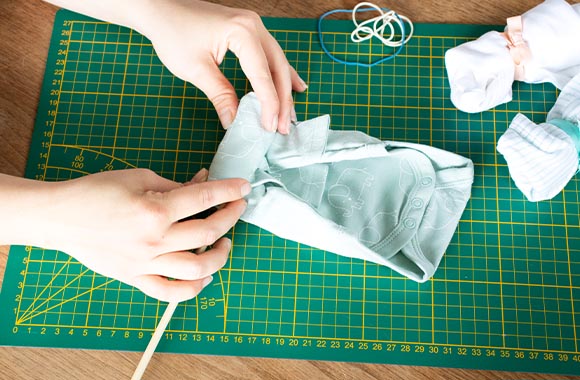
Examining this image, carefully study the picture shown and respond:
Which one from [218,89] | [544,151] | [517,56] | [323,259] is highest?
[218,89]

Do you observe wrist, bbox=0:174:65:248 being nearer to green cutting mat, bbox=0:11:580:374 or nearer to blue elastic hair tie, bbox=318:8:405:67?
green cutting mat, bbox=0:11:580:374

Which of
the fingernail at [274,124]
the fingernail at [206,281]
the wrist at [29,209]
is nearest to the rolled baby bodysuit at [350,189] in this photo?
the fingernail at [274,124]

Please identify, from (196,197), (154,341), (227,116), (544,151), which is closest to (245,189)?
(196,197)

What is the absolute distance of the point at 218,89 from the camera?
953 millimetres

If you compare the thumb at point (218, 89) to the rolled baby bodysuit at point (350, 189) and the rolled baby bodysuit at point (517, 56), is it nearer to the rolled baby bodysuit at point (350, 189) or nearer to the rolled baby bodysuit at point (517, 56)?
the rolled baby bodysuit at point (350, 189)

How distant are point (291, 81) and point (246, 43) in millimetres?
150

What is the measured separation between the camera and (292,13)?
1.14 meters

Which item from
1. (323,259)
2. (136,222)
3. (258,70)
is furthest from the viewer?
(323,259)

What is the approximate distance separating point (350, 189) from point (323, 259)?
154 millimetres

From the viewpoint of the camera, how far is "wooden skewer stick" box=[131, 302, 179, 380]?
3.04 feet

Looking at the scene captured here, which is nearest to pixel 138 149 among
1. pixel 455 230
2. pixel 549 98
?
pixel 455 230

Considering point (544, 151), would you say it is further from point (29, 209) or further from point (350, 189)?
point (29, 209)

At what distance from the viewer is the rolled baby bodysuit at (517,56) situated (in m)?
1.01

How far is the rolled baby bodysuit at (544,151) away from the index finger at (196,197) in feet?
1.85
